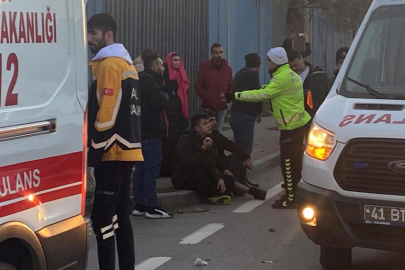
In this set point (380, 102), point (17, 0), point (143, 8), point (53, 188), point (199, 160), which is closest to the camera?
point (17, 0)

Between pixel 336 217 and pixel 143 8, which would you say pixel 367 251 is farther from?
pixel 143 8

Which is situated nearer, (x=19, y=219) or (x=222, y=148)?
(x=19, y=219)

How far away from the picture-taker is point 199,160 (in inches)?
376

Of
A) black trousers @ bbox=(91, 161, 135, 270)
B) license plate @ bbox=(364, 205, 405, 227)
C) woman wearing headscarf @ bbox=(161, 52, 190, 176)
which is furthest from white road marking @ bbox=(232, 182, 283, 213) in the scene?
license plate @ bbox=(364, 205, 405, 227)

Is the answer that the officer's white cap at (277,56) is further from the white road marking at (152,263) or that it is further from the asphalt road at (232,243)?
the white road marking at (152,263)

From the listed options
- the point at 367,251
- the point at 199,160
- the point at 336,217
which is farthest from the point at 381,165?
the point at 199,160

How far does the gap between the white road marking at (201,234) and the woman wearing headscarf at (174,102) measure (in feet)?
8.36

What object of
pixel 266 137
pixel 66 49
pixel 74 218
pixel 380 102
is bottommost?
pixel 266 137

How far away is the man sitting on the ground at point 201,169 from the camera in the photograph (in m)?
9.55

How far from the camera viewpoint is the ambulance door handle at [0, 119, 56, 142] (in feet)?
13.3

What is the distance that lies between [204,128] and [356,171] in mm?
4027

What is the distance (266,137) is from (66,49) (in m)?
11.6

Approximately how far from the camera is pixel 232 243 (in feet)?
24.6

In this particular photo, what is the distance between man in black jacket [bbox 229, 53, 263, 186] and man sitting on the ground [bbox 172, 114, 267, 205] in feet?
2.84
